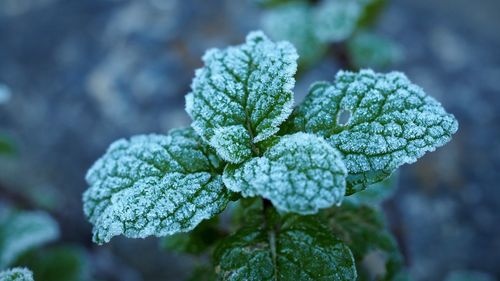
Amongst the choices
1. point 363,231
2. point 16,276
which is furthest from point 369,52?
point 16,276

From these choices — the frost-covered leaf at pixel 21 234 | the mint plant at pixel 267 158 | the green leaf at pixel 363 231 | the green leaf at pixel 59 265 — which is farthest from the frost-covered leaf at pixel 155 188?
the green leaf at pixel 59 265

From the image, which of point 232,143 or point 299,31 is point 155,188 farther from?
point 299,31

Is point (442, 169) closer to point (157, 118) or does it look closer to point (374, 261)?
point (374, 261)

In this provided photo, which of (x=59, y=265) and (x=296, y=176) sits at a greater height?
(x=59, y=265)

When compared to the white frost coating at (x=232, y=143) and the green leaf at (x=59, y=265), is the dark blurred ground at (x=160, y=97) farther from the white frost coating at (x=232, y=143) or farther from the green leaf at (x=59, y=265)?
the white frost coating at (x=232, y=143)

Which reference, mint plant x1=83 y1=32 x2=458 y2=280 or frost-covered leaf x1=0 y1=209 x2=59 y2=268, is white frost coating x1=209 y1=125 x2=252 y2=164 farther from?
frost-covered leaf x1=0 y1=209 x2=59 y2=268

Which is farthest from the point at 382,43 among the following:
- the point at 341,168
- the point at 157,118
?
the point at 341,168
